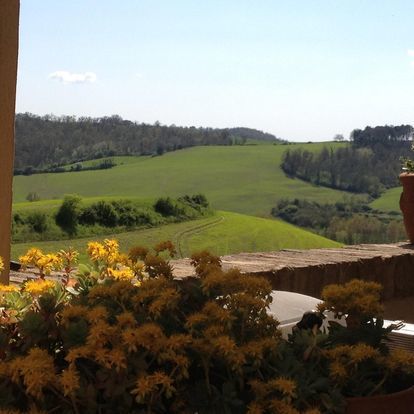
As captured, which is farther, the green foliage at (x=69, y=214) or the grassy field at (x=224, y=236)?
the green foliage at (x=69, y=214)

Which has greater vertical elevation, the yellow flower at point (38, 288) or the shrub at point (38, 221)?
the yellow flower at point (38, 288)

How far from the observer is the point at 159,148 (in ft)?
39.0

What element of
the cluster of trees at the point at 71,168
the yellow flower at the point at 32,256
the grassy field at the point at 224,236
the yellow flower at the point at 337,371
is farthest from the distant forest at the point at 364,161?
the yellow flower at the point at 337,371

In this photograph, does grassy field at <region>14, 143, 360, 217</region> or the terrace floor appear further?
grassy field at <region>14, 143, 360, 217</region>

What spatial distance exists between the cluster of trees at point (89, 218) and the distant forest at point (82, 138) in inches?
58.1

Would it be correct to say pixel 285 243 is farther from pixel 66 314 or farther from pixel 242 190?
pixel 242 190

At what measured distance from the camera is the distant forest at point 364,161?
7.98 metres

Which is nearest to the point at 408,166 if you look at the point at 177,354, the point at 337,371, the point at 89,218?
the point at 89,218

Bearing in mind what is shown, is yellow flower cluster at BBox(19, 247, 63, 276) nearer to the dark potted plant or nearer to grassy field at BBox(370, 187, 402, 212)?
the dark potted plant

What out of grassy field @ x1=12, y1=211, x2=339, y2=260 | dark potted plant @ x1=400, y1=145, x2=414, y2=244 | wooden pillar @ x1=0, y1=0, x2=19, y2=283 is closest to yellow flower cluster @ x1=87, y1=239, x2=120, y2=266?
wooden pillar @ x1=0, y1=0, x2=19, y2=283

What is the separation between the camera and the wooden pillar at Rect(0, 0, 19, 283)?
2941mm

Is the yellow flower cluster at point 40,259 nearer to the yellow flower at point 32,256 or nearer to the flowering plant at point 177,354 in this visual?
the yellow flower at point 32,256

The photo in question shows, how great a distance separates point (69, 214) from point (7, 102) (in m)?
2.21

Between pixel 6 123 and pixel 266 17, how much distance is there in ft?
34.0
